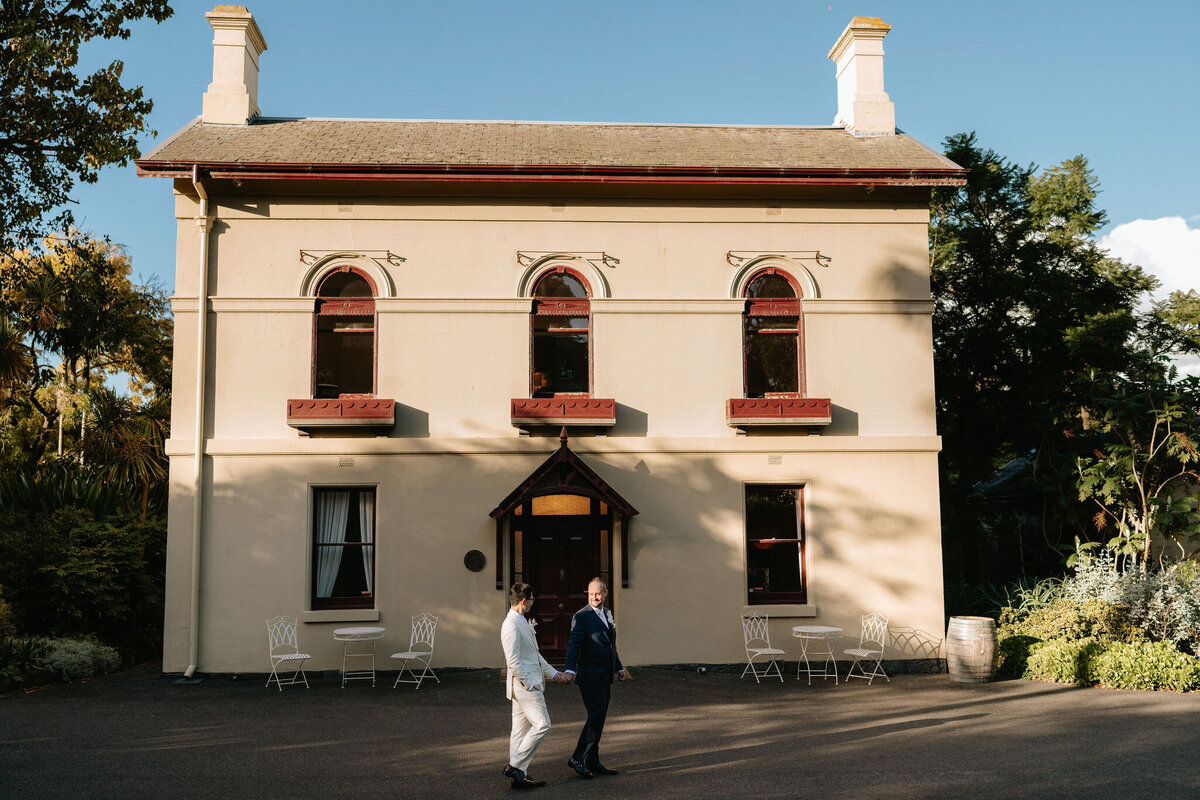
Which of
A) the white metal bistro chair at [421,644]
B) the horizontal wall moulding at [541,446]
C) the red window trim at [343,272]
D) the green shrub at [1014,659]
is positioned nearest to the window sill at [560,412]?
the horizontal wall moulding at [541,446]

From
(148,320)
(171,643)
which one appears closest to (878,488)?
(171,643)

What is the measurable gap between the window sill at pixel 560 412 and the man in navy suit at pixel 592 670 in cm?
533

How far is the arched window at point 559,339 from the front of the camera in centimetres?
1347

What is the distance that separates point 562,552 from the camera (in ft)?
43.2

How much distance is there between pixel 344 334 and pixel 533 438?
10.8 feet

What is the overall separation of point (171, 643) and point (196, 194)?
6584mm

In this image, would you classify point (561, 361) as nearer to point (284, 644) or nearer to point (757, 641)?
point (757, 641)

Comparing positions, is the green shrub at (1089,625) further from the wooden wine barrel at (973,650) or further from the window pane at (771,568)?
the window pane at (771,568)

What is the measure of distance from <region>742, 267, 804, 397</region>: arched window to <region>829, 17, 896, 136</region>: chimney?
3.98 m

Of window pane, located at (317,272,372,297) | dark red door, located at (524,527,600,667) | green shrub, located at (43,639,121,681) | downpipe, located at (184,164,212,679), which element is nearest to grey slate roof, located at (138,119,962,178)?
downpipe, located at (184,164,212,679)

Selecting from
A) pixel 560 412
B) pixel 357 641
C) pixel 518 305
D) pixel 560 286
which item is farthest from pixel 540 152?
pixel 357 641

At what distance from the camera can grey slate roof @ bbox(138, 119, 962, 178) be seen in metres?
13.3

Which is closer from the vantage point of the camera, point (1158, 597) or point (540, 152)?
point (1158, 597)

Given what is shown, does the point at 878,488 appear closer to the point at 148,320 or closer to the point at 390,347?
the point at 390,347
